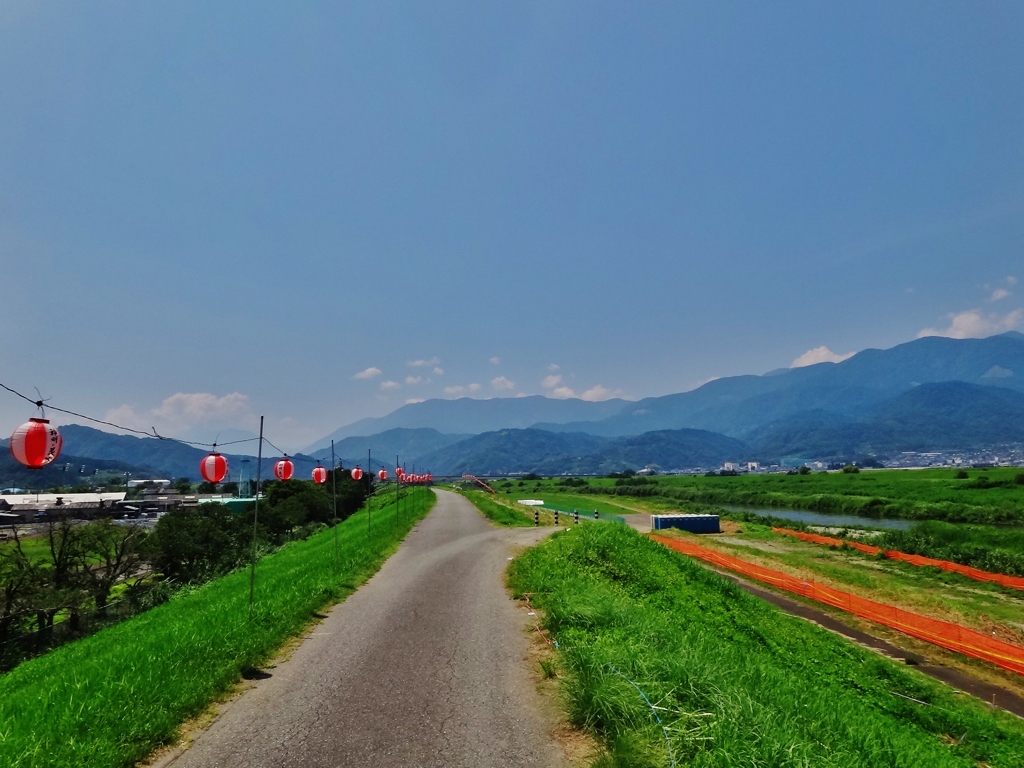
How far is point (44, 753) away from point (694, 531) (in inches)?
2108

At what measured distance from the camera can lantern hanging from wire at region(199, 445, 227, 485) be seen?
1972 cm

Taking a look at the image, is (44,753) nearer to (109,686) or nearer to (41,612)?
(109,686)

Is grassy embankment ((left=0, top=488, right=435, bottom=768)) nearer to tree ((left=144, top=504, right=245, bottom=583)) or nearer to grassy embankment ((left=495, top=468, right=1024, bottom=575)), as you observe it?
tree ((left=144, top=504, right=245, bottom=583))

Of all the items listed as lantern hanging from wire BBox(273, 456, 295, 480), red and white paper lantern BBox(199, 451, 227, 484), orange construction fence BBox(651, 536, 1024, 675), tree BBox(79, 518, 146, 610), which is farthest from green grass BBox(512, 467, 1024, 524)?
tree BBox(79, 518, 146, 610)

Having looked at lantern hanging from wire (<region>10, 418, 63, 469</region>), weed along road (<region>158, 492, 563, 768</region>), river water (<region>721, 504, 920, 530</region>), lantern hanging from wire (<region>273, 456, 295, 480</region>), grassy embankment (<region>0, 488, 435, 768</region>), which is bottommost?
river water (<region>721, 504, 920, 530</region>)

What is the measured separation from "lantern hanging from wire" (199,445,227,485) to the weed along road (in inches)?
352

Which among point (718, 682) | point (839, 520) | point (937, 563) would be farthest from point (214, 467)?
point (839, 520)

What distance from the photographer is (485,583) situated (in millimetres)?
16781

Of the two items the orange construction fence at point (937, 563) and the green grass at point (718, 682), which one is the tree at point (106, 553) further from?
the orange construction fence at point (937, 563)

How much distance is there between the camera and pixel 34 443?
33.2 ft

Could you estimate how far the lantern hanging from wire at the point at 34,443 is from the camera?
9.98 metres

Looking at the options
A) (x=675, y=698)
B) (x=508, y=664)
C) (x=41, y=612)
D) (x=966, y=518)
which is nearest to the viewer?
(x=675, y=698)

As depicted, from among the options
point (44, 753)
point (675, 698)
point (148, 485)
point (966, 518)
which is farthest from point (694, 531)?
point (148, 485)

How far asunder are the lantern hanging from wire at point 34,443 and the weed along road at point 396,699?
21.0 feet
